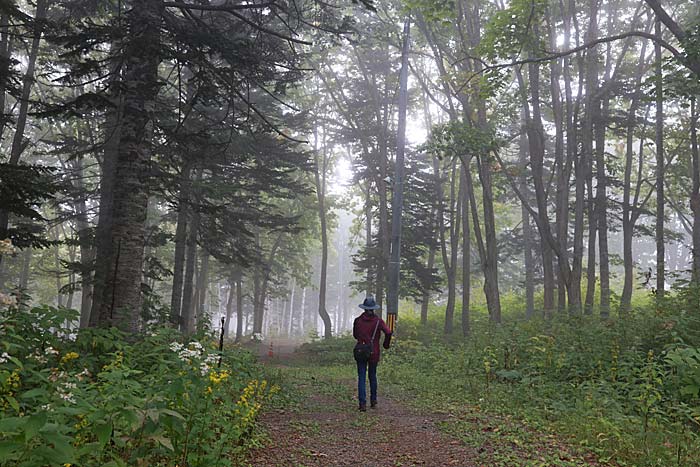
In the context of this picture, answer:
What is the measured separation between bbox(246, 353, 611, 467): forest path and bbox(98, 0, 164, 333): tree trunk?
2993mm

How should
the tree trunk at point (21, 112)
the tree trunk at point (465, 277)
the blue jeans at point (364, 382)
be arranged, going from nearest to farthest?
1. the blue jeans at point (364, 382)
2. the tree trunk at point (21, 112)
3. the tree trunk at point (465, 277)

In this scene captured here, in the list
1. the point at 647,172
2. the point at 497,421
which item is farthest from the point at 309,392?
the point at 647,172

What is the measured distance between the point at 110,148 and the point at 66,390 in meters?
11.3

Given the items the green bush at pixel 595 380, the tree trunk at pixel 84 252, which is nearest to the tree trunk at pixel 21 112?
the tree trunk at pixel 84 252

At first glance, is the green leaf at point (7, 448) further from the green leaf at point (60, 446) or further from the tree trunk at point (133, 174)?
the tree trunk at point (133, 174)

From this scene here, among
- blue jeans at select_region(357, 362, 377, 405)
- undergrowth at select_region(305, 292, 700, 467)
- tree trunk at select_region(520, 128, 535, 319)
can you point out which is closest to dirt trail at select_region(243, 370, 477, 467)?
blue jeans at select_region(357, 362, 377, 405)

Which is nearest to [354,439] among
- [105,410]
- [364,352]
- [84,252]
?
[364,352]

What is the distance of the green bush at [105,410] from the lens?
274cm

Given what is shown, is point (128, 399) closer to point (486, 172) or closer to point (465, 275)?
point (486, 172)

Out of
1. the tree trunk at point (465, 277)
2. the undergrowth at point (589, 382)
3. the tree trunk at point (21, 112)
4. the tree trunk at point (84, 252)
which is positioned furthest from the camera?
the tree trunk at point (465, 277)

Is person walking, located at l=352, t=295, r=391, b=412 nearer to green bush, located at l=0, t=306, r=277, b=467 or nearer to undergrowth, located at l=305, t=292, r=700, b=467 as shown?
undergrowth, located at l=305, t=292, r=700, b=467

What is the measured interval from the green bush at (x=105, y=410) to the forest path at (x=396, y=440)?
73cm

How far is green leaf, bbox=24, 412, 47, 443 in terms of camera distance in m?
2.43

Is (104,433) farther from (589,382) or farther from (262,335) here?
(262,335)
